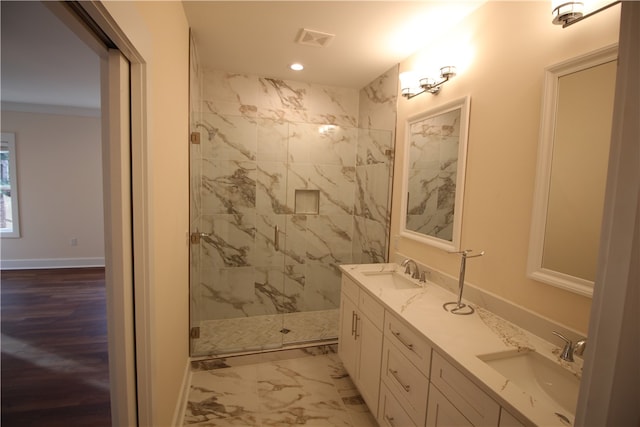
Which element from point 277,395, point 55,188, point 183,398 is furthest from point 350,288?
point 55,188

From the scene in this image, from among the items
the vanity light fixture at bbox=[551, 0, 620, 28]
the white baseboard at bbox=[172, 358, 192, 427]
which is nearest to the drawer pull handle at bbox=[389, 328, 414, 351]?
the white baseboard at bbox=[172, 358, 192, 427]

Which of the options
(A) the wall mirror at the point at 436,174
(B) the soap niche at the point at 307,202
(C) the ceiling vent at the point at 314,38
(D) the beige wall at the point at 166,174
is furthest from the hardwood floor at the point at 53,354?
(C) the ceiling vent at the point at 314,38

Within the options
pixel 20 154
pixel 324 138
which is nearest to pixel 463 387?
pixel 324 138

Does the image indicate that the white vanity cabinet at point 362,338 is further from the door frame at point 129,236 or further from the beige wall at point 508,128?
the door frame at point 129,236

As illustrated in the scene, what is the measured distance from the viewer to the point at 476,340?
1323mm

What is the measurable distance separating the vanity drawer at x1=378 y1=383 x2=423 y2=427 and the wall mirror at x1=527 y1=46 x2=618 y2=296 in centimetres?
93

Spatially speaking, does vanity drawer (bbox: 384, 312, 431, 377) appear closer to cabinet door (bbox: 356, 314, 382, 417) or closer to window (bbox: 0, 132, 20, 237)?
cabinet door (bbox: 356, 314, 382, 417)

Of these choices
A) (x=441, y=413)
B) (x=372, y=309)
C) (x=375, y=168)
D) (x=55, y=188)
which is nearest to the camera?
(x=441, y=413)

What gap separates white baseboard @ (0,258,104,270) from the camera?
468 centimetres

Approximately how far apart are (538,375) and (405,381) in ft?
1.90

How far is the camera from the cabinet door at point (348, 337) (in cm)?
220

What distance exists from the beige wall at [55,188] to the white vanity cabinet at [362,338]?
4658mm

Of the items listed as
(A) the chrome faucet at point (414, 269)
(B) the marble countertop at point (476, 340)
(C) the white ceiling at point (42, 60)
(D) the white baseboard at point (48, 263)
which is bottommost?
(D) the white baseboard at point (48, 263)

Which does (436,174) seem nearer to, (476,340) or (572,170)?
(572,170)
